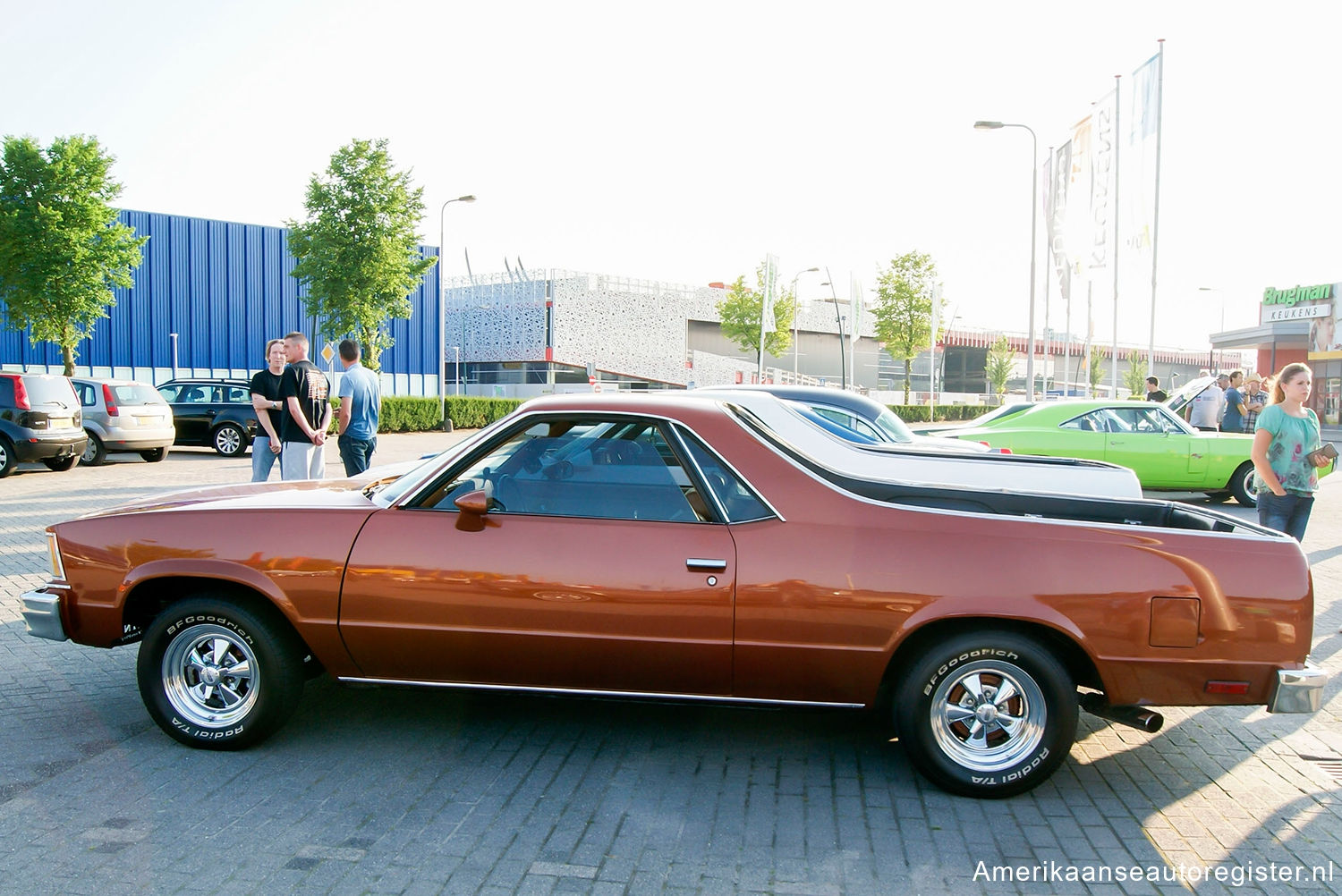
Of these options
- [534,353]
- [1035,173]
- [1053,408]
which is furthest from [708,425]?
[534,353]

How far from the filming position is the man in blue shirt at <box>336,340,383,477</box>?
899 cm

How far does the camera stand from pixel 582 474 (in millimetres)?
4176

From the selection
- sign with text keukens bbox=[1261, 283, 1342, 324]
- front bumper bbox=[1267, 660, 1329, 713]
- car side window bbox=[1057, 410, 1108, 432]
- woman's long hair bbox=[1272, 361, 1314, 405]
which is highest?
sign with text keukens bbox=[1261, 283, 1342, 324]

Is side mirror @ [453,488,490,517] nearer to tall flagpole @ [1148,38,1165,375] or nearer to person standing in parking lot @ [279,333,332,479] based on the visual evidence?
person standing in parking lot @ [279,333,332,479]

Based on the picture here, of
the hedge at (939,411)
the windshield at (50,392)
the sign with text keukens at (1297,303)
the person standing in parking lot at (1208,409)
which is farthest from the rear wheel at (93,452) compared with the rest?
the sign with text keukens at (1297,303)

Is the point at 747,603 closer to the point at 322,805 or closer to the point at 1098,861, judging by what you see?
the point at 1098,861

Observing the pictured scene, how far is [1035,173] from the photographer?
87.2 ft

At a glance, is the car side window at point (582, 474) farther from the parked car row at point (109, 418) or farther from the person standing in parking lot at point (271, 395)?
the parked car row at point (109, 418)

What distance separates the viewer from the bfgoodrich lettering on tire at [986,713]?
3762 millimetres

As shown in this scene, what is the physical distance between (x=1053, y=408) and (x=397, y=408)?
879 inches

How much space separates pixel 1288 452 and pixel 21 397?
1590 centimetres

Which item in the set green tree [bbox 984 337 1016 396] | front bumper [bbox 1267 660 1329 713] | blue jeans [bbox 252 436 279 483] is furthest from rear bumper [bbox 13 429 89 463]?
green tree [bbox 984 337 1016 396]

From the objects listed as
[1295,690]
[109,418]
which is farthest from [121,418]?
[1295,690]

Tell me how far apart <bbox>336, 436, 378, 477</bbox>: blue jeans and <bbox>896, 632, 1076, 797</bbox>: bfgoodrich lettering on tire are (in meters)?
6.44
